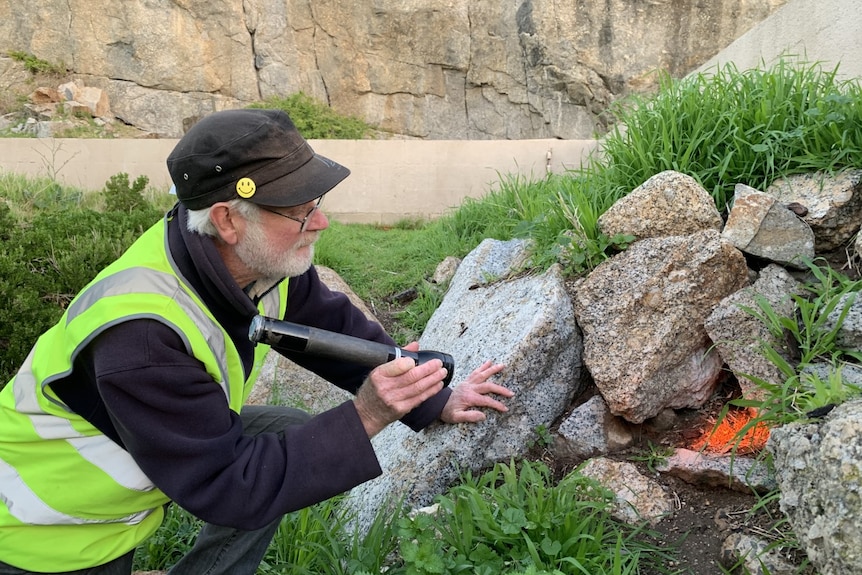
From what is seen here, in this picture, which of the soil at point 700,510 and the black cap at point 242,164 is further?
the soil at point 700,510

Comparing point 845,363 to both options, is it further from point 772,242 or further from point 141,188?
point 141,188

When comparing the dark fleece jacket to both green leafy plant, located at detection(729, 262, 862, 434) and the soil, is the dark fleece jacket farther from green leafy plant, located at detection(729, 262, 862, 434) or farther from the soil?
green leafy plant, located at detection(729, 262, 862, 434)

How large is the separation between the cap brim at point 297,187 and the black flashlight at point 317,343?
0.33m

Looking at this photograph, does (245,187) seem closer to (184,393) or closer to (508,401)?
(184,393)

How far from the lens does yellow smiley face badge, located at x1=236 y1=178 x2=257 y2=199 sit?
1.78 metres

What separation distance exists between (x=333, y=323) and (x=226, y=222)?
0.76 meters

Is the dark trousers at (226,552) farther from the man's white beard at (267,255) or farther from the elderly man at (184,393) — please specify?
the man's white beard at (267,255)

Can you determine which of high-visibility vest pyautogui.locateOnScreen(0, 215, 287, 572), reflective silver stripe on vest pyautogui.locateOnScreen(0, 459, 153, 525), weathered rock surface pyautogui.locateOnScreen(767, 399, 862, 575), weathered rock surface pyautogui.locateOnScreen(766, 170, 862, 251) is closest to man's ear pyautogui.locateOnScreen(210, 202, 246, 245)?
high-visibility vest pyautogui.locateOnScreen(0, 215, 287, 572)

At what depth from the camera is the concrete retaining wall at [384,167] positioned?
35.9ft

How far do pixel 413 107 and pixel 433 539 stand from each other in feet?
63.2

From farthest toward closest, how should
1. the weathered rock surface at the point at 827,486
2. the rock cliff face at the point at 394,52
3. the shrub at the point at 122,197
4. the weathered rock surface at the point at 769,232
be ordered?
the rock cliff face at the point at 394,52
the shrub at the point at 122,197
the weathered rock surface at the point at 769,232
the weathered rock surface at the point at 827,486

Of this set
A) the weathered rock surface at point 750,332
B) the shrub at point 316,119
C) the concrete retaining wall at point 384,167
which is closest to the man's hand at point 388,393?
the weathered rock surface at point 750,332

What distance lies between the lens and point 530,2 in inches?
740

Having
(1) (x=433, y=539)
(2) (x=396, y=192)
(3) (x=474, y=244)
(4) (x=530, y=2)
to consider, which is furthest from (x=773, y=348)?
(4) (x=530, y=2)
